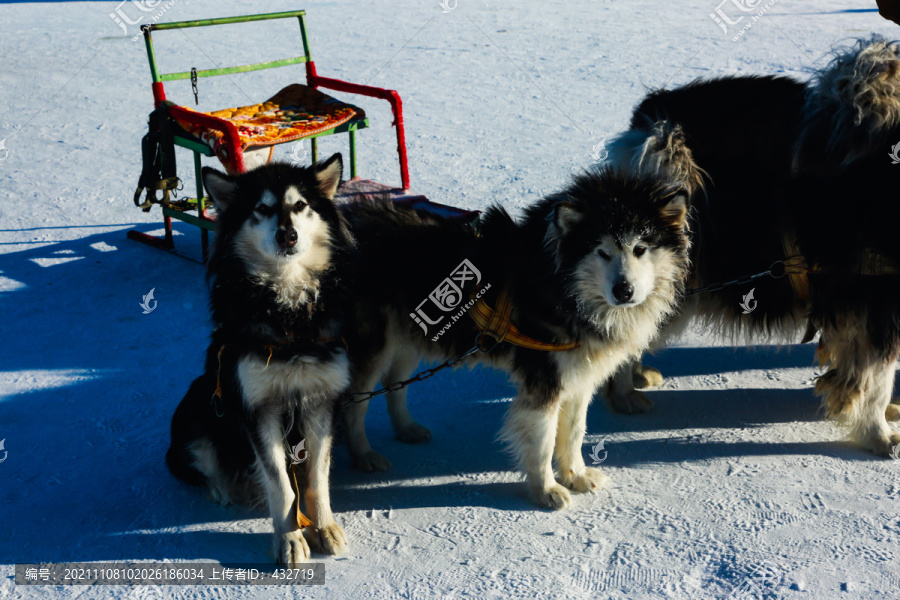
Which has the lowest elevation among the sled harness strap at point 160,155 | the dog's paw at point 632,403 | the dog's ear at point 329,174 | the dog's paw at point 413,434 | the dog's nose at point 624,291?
the dog's paw at point 413,434

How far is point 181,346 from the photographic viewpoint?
13.3 feet

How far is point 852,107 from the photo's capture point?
324 cm

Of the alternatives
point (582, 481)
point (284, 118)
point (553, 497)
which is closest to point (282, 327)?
point (553, 497)

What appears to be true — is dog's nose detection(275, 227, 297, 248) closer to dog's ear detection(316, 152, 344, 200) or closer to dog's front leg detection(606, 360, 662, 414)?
dog's ear detection(316, 152, 344, 200)

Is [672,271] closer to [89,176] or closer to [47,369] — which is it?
[47,369]

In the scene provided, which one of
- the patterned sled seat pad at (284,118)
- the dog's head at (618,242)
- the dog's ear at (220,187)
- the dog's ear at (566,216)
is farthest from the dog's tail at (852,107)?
the patterned sled seat pad at (284,118)

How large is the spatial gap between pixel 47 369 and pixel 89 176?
2.72 meters

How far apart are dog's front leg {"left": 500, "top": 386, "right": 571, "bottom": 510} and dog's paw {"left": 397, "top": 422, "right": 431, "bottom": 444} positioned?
485 millimetres

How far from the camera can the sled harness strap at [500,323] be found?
2.83 metres

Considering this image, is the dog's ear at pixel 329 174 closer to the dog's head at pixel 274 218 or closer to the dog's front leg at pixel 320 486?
the dog's head at pixel 274 218

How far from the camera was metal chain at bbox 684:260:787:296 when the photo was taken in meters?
3.16

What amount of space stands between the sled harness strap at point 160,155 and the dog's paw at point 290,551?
2932 mm

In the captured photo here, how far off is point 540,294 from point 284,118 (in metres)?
2.79

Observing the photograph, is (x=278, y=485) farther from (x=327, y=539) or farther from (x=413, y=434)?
(x=413, y=434)
